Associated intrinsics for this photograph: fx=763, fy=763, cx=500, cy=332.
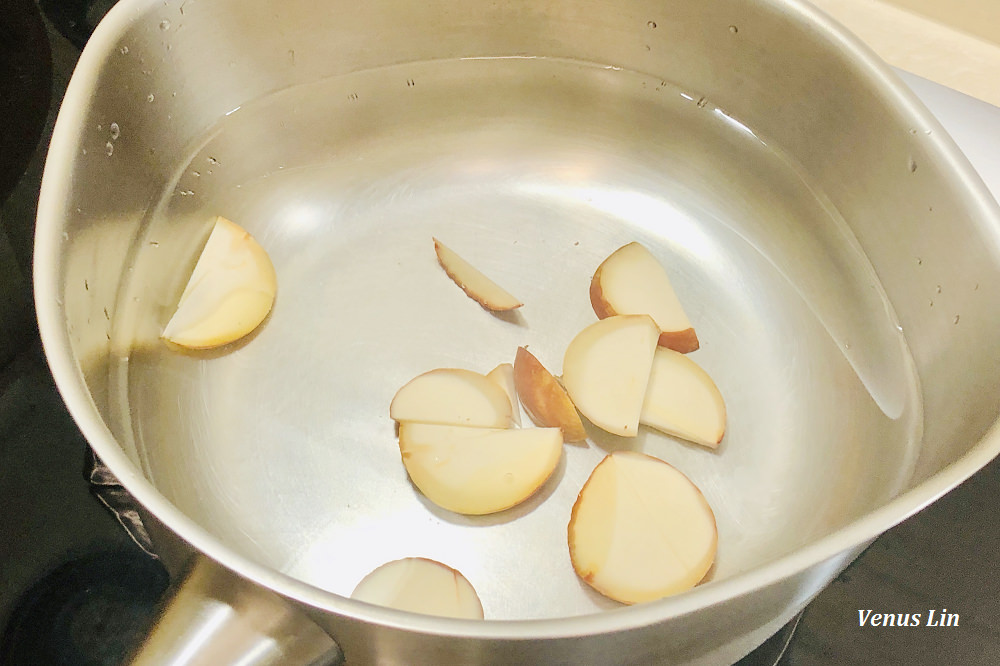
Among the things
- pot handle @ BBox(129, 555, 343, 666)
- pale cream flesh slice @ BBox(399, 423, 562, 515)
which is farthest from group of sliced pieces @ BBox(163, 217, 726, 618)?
pot handle @ BBox(129, 555, 343, 666)

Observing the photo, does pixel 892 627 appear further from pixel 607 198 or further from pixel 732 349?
pixel 607 198

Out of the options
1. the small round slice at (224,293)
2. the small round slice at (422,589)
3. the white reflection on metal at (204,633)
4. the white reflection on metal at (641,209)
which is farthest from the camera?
the white reflection on metal at (641,209)

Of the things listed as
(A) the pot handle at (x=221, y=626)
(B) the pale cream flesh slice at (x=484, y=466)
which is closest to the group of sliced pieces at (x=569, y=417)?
(B) the pale cream flesh slice at (x=484, y=466)

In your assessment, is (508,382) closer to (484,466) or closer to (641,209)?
(484,466)

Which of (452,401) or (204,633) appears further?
(452,401)

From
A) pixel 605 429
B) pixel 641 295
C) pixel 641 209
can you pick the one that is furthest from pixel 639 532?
pixel 641 209

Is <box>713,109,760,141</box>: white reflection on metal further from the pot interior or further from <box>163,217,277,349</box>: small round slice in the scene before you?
<box>163,217,277,349</box>: small round slice

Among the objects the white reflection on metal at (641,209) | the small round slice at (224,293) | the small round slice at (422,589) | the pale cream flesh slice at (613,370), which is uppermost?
the white reflection on metal at (641,209)

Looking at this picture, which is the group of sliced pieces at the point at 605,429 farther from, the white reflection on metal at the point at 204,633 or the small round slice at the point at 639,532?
the white reflection on metal at the point at 204,633
